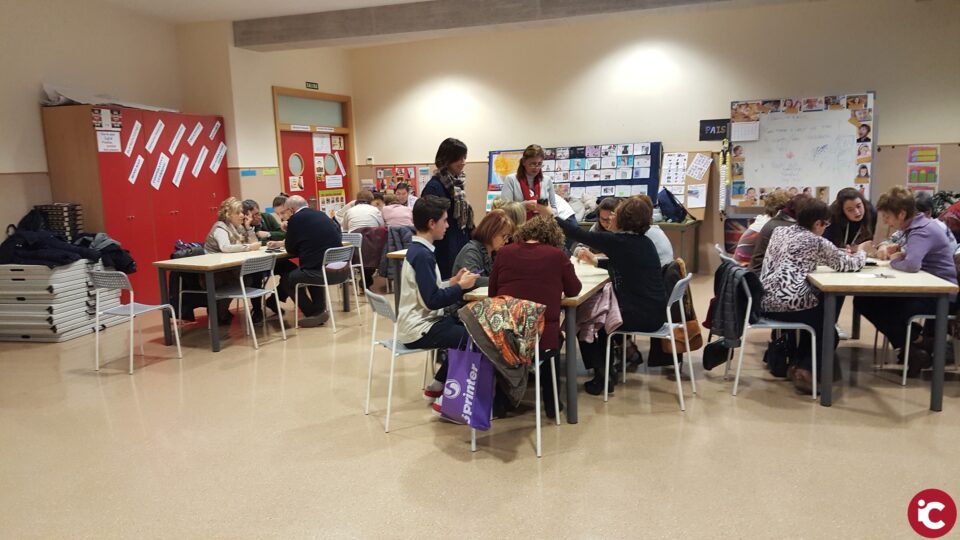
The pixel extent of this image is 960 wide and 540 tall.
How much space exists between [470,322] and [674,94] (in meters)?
6.01

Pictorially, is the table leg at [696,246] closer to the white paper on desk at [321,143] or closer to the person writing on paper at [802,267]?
the person writing on paper at [802,267]

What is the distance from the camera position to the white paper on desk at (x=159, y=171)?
22.8ft

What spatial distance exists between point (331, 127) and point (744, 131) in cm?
567

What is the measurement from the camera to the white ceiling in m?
6.75

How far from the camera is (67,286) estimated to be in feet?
18.7

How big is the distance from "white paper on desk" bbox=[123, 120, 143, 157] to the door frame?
1820mm

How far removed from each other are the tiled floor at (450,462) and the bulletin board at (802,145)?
3.48 meters

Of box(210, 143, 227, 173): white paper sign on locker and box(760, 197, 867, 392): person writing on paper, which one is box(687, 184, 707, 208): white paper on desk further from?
box(210, 143, 227, 173): white paper sign on locker

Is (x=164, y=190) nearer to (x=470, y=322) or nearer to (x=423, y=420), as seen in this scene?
(x=423, y=420)

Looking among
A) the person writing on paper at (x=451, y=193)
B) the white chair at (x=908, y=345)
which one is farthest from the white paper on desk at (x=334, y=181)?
the white chair at (x=908, y=345)

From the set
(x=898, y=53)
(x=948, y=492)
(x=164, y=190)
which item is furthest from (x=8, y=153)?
(x=898, y=53)

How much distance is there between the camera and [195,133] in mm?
7406

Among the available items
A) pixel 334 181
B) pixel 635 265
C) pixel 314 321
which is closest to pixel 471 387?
pixel 635 265

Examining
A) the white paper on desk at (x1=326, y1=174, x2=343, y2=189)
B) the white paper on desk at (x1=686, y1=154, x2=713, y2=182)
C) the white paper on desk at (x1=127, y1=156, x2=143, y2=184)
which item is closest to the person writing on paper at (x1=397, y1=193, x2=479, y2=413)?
the white paper on desk at (x1=127, y1=156, x2=143, y2=184)
